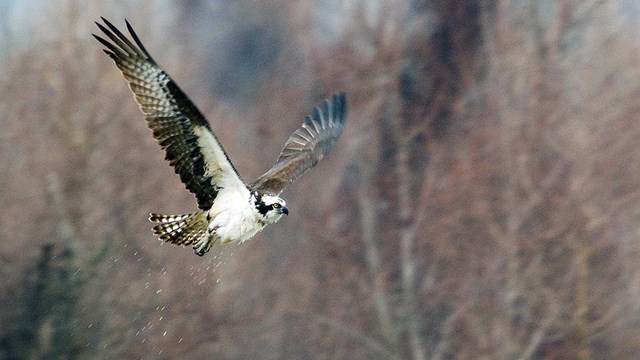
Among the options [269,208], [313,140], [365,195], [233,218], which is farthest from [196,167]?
[365,195]

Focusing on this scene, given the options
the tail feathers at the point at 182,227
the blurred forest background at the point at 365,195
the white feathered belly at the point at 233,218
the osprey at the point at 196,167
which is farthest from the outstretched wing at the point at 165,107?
the blurred forest background at the point at 365,195

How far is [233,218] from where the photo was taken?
1016 centimetres

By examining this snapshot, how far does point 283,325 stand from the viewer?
2056 cm

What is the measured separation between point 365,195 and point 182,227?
14348 mm

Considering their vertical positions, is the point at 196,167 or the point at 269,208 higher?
the point at 196,167

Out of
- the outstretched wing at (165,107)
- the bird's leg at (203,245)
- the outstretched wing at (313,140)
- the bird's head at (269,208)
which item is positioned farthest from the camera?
the outstretched wing at (313,140)

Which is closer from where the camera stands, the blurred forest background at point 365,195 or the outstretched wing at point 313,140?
the outstretched wing at point 313,140

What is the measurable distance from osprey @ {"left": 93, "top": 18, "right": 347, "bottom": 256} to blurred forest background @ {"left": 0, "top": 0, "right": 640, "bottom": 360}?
6.53 meters

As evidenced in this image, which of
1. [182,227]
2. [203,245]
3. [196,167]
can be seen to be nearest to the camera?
[196,167]

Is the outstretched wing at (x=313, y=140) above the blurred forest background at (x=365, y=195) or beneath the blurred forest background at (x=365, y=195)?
beneath

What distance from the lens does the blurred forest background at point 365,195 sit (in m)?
18.0

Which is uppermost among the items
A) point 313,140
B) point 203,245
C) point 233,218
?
point 313,140

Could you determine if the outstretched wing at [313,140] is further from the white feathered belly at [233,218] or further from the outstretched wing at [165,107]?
the outstretched wing at [165,107]

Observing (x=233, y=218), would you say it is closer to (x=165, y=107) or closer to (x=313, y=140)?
(x=165, y=107)
